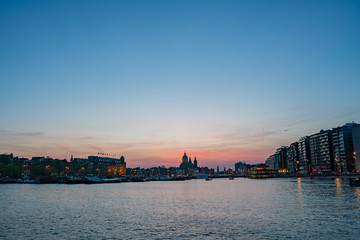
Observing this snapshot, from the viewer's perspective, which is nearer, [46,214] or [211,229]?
[211,229]

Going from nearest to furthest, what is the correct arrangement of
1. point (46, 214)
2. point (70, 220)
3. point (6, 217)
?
point (70, 220) → point (6, 217) → point (46, 214)

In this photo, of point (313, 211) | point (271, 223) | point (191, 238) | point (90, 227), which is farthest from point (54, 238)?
point (313, 211)

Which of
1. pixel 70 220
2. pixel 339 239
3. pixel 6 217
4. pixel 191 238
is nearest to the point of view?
pixel 339 239

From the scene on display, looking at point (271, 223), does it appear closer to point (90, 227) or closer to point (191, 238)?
point (191, 238)

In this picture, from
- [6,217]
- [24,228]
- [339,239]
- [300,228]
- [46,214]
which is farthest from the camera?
[46,214]

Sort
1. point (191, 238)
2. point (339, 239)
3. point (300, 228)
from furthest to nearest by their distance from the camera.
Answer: point (300, 228), point (191, 238), point (339, 239)

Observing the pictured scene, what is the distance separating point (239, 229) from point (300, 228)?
26.5 ft

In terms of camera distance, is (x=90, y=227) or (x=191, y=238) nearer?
(x=191, y=238)

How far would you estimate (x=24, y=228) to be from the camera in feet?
140

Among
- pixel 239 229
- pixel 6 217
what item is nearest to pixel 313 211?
pixel 239 229

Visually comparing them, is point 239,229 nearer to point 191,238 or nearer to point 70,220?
point 191,238

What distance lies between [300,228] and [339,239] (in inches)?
273

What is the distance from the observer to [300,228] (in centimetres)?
3881

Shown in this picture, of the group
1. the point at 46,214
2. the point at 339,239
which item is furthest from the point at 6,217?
the point at 339,239
